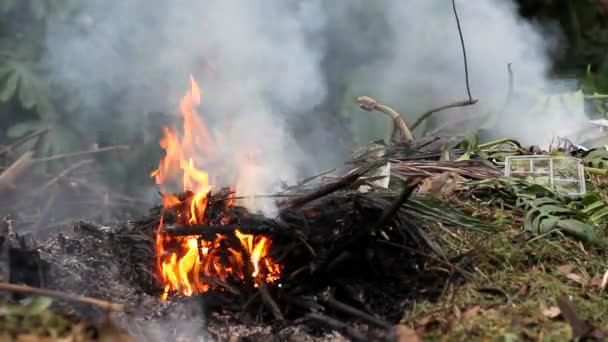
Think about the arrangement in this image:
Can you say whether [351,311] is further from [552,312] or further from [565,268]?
[565,268]

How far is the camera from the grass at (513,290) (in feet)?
10.4

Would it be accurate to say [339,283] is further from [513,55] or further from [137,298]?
[513,55]

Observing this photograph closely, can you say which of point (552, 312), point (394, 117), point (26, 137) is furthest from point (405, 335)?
point (26, 137)

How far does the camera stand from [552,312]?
10.7 ft

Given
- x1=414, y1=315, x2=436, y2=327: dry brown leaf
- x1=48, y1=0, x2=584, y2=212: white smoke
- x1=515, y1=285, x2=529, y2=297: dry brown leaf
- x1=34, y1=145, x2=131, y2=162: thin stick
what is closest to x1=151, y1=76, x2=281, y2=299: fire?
x1=48, y1=0, x2=584, y2=212: white smoke

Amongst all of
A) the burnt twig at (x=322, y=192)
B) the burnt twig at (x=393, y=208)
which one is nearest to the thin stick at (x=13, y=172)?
the burnt twig at (x=322, y=192)

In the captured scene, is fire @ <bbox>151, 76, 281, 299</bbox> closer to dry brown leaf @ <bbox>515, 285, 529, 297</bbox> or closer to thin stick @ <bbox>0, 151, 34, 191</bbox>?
thin stick @ <bbox>0, 151, 34, 191</bbox>

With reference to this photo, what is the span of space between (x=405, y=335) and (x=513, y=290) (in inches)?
28.5

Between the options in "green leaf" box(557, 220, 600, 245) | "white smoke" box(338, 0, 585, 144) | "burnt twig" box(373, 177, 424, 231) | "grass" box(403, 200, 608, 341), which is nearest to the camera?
"grass" box(403, 200, 608, 341)

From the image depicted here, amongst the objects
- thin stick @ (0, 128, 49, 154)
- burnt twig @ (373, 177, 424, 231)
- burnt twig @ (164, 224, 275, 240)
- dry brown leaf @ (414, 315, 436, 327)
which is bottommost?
dry brown leaf @ (414, 315, 436, 327)

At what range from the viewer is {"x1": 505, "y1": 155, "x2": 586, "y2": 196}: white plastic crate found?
473cm

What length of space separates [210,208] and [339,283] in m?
0.87

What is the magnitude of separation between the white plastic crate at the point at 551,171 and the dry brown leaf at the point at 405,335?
1.92 meters

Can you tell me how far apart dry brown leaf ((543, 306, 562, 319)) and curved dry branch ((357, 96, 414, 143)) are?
2.62 meters
